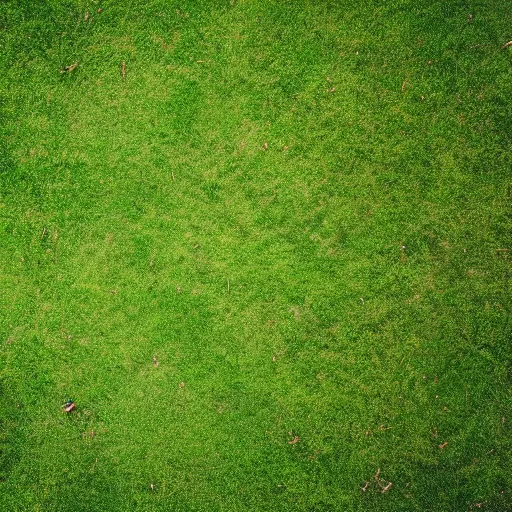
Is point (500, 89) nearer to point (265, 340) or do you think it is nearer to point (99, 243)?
point (265, 340)

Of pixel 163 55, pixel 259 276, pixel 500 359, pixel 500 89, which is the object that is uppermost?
pixel 163 55

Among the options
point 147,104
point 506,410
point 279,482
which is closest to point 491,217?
point 506,410

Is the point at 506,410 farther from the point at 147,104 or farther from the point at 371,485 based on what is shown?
the point at 147,104

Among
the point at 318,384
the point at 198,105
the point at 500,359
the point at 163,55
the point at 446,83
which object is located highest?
the point at 163,55

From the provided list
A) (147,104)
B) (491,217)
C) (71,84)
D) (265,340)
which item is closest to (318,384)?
(265,340)

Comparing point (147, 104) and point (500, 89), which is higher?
point (147, 104)

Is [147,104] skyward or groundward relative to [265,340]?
skyward
